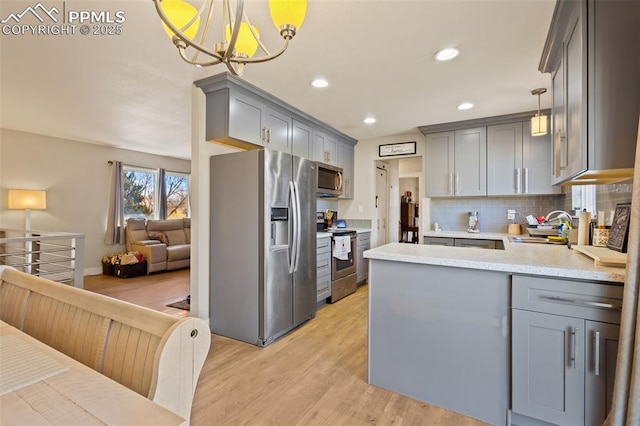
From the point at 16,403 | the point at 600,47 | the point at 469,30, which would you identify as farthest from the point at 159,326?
the point at 469,30

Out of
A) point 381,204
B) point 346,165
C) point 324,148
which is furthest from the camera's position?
point 381,204

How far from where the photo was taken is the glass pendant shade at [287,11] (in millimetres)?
1252

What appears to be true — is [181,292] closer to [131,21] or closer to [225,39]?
[131,21]

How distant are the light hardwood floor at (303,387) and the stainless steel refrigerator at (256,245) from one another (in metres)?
0.20

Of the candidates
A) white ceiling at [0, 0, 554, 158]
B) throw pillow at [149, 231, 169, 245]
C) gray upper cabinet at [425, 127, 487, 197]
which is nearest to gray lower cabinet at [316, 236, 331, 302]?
white ceiling at [0, 0, 554, 158]

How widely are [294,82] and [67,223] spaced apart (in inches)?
202

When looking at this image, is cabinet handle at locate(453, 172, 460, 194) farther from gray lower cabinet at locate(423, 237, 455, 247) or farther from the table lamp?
the table lamp

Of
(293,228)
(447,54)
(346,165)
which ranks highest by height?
(447,54)

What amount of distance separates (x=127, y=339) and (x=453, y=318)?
5.36 feet

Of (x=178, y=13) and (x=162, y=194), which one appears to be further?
(x=162, y=194)

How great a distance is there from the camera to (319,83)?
9.36 ft

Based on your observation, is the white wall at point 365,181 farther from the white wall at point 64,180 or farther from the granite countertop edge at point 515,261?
the white wall at point 64,180

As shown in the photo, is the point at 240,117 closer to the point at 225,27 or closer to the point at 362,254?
the point at 225,27

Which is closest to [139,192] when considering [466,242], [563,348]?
[466,242]
